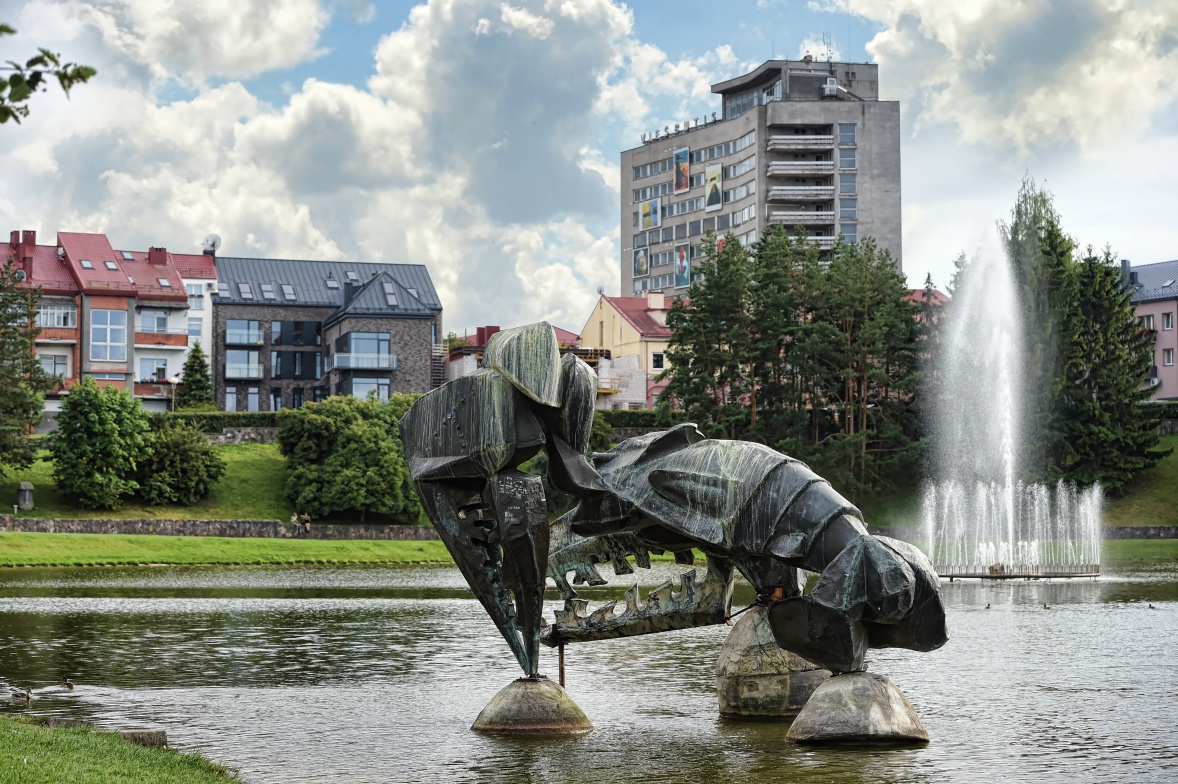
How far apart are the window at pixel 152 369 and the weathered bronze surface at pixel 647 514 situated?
91541mm

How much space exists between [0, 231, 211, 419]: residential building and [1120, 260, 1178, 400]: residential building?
71.3m

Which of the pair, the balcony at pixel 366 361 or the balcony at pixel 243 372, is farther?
the balcony at pixel 243 372

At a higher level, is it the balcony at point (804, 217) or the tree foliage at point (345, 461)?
the balcony at point (804, 217)

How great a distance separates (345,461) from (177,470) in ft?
27.9

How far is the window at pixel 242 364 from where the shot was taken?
107625mm

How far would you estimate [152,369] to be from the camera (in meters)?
101

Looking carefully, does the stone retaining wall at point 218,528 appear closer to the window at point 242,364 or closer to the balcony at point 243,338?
the window at point 242,364

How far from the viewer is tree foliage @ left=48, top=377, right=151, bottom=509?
67.5 metres

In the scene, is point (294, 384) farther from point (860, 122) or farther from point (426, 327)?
point (860, 122)

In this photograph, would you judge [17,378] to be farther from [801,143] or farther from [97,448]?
[801,143]

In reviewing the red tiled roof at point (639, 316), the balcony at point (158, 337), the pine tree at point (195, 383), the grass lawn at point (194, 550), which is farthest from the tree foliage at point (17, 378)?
the red tiled roof at point (639, 316)

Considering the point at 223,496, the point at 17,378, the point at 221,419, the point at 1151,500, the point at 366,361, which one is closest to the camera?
the point at 17,378

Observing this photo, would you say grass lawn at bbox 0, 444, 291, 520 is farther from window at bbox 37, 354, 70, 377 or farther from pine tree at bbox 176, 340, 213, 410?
window at bbox 37, 354, 70, 377

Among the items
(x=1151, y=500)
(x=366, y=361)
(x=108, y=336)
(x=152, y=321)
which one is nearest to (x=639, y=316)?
(x=366, y=361)
